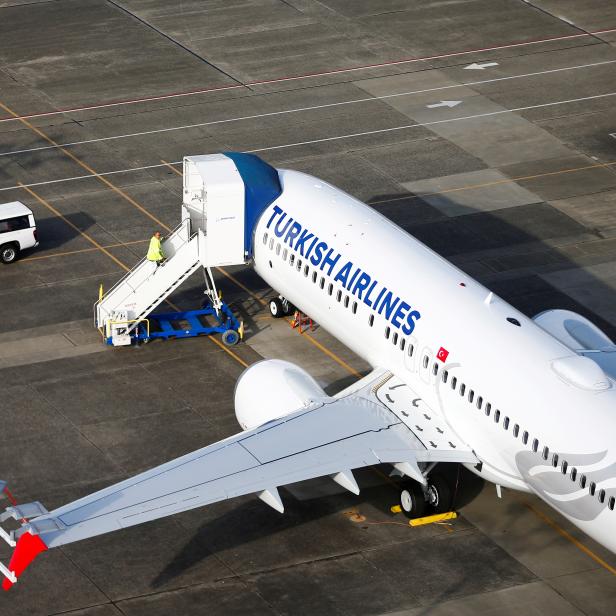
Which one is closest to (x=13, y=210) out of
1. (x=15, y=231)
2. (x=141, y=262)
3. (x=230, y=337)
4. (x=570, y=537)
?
(x=15, y=231)

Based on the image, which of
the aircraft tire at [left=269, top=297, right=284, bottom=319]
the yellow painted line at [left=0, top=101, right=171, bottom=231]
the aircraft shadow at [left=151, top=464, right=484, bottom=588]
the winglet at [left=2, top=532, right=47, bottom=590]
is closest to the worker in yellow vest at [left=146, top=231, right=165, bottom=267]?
the aircraft tire at [left=269, top=297, right=284, bottom=319]

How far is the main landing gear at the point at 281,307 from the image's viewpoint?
2077 inches

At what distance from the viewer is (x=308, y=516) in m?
41.0

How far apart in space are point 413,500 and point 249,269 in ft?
61.4

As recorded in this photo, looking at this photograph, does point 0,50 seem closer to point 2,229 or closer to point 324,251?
point 2,229

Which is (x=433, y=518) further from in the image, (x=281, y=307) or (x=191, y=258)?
(x=191, y=258)

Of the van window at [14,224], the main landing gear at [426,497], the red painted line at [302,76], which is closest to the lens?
the main landing gear at [426,497]

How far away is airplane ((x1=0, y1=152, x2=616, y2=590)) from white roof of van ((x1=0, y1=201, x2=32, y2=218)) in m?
12.9

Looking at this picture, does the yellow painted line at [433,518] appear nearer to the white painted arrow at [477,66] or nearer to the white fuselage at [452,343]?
the white fuselage at [452,343]

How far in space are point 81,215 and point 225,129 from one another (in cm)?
1142

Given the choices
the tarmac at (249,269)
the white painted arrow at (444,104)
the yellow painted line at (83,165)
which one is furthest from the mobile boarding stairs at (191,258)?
the white painted arrow at (444,104)

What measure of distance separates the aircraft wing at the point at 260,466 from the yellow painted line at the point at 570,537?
3170mm

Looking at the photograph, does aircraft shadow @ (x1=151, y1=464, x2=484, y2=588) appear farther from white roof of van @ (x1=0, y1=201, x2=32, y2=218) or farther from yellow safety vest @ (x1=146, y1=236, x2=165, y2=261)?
white roof of van @ (x1=0, y1=201, x2=32, y2=218)

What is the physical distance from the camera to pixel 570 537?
4025 centimetres
